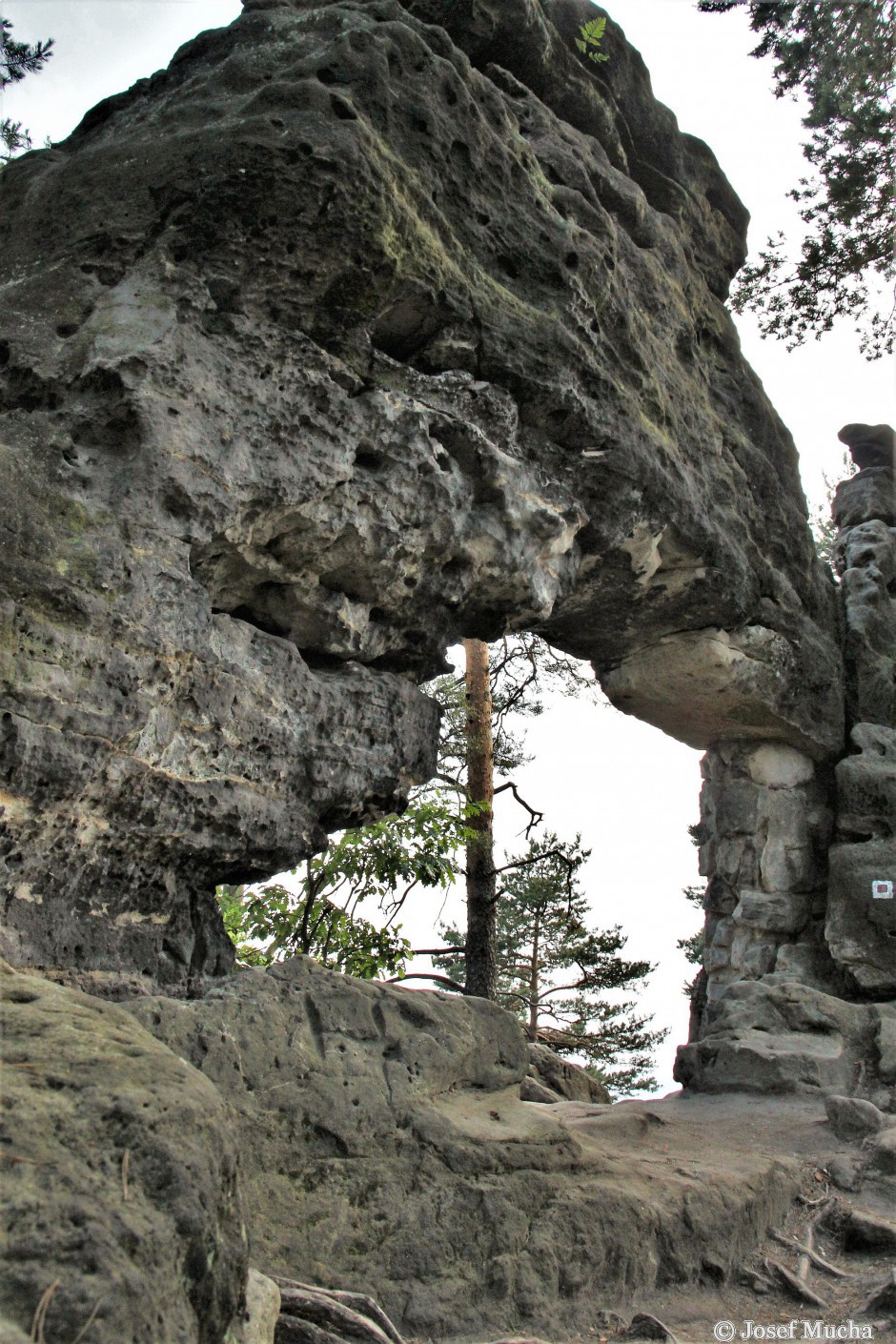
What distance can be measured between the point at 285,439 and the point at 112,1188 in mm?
3229

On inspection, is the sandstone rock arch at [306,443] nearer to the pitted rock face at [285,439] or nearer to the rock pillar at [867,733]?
the pitted rock face at [285,439]

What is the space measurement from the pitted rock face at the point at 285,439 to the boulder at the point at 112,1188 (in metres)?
1.25

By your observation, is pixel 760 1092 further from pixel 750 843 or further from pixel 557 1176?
pixel 557 1176

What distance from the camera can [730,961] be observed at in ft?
29.0

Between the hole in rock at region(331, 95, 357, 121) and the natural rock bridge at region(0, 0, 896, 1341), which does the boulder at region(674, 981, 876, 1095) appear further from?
the hole in rock at region(331, 95, 357, 121)

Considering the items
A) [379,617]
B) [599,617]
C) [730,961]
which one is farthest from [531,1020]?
[379,617]

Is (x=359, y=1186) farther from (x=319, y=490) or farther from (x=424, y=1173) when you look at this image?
(x=319, y=490)

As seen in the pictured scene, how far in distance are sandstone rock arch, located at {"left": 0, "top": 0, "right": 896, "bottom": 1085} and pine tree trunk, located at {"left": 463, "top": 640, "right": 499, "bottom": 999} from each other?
106 inches

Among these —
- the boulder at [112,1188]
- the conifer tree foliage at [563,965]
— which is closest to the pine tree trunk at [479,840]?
the conifer tree foliage at [563,965]

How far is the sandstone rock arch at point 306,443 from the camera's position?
3.80 m

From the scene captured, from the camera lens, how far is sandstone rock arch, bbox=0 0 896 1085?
3.80 meters

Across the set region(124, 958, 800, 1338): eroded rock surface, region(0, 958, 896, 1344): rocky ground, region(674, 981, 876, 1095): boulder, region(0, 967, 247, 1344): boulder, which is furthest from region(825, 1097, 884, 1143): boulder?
region(0, 967, 247, 1344): boulder

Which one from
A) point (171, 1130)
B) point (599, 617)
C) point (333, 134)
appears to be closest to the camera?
point (171, 1130)

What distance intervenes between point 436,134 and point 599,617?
342 centimetres
